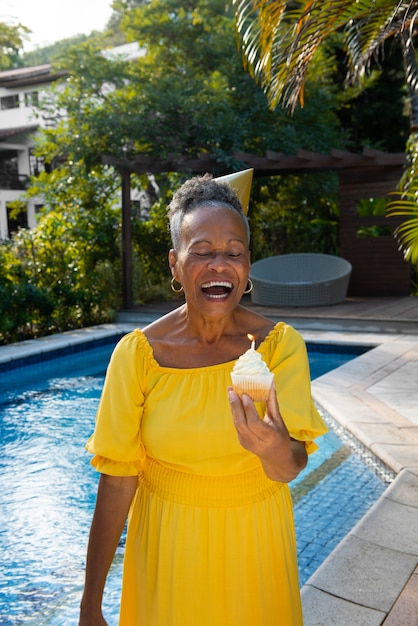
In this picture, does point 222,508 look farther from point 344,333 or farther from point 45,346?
point 344,333

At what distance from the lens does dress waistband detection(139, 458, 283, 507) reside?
5.05ft

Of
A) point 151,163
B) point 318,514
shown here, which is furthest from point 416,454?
point 151,163

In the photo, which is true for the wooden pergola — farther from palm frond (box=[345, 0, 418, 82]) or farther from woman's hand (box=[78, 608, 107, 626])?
woman's hand (box=[78, 608, 107, 626])

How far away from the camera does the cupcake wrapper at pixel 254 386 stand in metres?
1.32

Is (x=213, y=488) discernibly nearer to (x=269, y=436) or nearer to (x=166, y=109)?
(x=269, y=436)

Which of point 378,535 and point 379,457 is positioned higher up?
point 378,535

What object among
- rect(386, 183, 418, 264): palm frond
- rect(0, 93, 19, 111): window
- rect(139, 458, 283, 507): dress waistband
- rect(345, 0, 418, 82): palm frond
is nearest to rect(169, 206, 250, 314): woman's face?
rect(139, 458, 283, 507): dress waistband

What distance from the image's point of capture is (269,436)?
134 centimetres

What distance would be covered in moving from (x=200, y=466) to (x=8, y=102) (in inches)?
1376

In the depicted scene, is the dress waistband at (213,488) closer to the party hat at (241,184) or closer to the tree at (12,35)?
the party hat at (241,184)

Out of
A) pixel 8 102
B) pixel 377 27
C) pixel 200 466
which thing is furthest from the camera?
pixel 8 102

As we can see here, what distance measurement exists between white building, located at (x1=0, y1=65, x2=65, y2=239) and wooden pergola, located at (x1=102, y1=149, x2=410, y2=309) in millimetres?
17473

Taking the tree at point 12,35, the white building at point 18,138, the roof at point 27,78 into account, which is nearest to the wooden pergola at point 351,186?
the white building at point 18,138

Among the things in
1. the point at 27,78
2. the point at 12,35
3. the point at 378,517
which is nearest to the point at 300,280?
the point at 378,517
